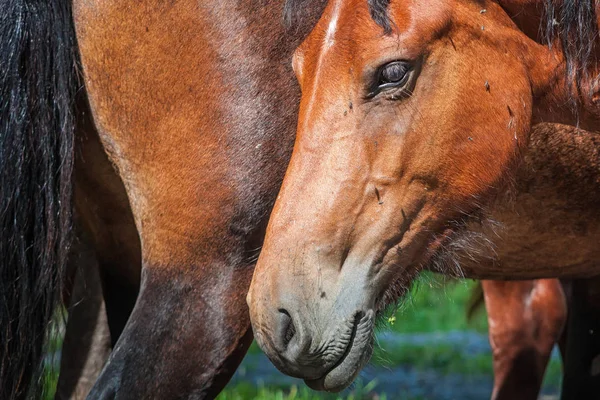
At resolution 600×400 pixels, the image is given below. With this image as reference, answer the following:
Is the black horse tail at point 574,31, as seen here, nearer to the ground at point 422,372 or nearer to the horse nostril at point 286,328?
the horse nostril at point 286,328

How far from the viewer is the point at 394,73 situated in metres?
2.34

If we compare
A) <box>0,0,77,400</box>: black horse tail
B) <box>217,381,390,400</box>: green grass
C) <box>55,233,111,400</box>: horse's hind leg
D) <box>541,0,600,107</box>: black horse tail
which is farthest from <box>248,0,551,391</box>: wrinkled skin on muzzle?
<box>217,381,390,400</box>: green grass

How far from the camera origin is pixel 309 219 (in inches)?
92.4

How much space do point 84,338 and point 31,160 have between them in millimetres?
1118

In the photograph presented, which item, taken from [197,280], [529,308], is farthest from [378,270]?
[529,308]

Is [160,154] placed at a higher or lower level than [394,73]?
lower

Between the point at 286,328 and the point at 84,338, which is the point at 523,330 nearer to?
the point at 84,338

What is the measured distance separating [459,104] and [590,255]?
1087mm

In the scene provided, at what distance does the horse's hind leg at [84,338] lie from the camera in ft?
12.3

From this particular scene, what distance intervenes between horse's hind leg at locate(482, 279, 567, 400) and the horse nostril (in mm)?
2252

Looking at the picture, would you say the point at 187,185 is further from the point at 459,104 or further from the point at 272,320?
the point at 459,104

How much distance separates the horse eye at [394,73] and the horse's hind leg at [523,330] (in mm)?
2244

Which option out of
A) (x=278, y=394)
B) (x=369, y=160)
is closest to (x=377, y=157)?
(x=369, y=160)

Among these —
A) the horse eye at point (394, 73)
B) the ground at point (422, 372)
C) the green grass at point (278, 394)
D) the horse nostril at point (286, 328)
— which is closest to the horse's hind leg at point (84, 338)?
the green grass at point (278, 394)
